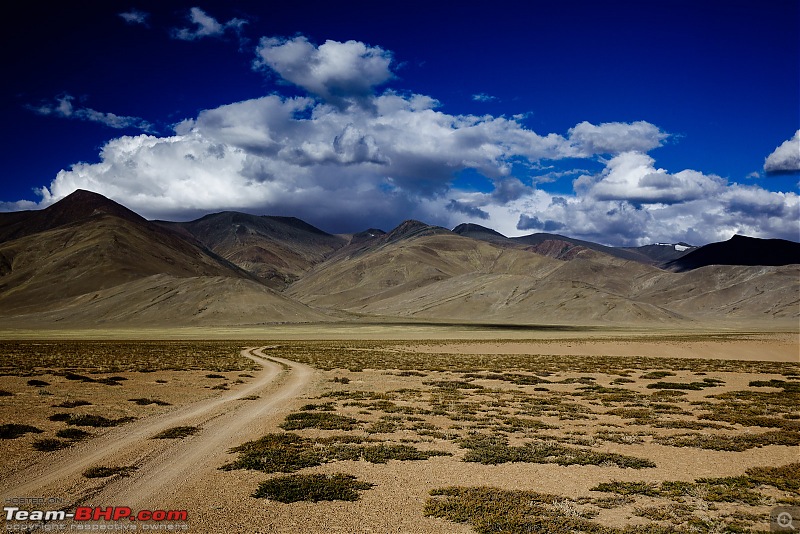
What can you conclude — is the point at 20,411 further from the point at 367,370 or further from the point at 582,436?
the point at 367,370

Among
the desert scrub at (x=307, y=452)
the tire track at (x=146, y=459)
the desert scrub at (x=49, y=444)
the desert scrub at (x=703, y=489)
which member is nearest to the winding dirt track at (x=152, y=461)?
the tire track at (x=146, y=459)

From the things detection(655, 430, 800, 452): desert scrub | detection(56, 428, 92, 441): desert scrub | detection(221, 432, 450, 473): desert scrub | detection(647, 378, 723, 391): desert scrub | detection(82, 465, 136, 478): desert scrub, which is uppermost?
detection(82, 465, 136, 478): desert scrub

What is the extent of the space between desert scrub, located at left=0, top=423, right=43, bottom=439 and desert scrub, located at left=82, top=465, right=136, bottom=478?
6.32 metres

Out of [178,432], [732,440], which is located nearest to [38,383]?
[178,432]

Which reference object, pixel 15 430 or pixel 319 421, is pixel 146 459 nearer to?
pixel 15 430

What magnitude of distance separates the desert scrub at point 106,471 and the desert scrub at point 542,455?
35.1ft

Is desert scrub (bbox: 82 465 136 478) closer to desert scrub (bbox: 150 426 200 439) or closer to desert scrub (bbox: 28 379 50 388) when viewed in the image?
desert scrub (bbox: 150 426 200 439)

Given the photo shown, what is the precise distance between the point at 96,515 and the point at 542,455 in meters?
13.7

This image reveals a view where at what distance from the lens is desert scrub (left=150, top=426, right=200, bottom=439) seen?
19391mm

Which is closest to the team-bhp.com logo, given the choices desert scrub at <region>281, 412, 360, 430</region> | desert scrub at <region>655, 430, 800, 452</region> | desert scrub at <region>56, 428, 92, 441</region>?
desert scrub at <region>56, 428, 92, 441</region>

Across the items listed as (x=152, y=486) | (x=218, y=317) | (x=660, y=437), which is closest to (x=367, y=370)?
(x=660, y=437)

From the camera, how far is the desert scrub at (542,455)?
17181 millimetres

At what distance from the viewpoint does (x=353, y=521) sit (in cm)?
1216

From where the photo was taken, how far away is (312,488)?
14195mm
